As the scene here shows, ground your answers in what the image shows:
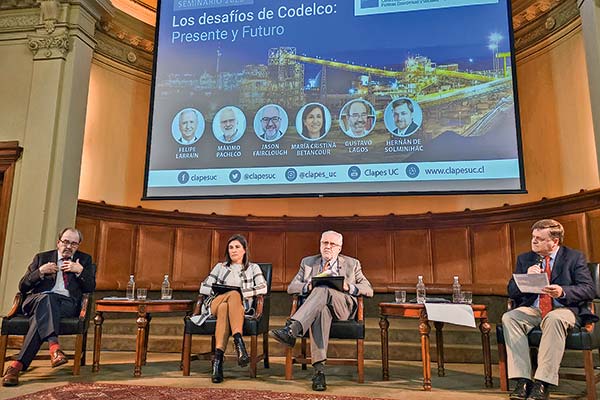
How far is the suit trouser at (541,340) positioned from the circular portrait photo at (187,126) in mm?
3414

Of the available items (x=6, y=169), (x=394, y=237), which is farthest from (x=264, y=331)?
(x=6, y=169)

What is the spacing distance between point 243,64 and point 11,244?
9.77ft

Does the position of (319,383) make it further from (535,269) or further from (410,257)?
(410,257)

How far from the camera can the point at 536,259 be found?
3033mm

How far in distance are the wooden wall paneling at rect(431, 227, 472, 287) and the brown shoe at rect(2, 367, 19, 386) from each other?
13.5 ft

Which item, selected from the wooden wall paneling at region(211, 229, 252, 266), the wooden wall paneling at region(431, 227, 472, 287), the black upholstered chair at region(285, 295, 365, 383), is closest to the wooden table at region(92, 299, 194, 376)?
the black upholstered chair at region(285, 295, 365, 383)

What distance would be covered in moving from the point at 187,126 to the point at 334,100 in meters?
1.58

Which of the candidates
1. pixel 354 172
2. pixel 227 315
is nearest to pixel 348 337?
pixel 227 315

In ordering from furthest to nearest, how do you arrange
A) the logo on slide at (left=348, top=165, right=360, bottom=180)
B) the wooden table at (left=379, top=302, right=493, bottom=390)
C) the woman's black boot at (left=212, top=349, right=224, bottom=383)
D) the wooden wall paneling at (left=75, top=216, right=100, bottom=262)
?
the wooden wall paneling at (left=75, top=216, right=100, bottom=262) < the logo on slide at (left=348, top=165, right=360, bottom=180) < the woman's black boot at (left=212, top=349, right=224, bottom=383) < the wooden table at (left=379, top=302, right=493, bottom=390)

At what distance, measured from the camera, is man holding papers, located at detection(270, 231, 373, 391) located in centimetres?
308

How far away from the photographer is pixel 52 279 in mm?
3467

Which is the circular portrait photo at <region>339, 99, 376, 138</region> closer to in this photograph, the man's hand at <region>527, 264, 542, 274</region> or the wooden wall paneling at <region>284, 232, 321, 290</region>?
the wooden wall paneling at <region>284, 232, 321, 290</region>

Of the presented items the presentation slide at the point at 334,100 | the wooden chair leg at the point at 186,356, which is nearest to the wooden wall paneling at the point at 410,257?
the presentation slide at the point at 334,100

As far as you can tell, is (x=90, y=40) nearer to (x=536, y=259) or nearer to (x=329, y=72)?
(x=329, y=72)
